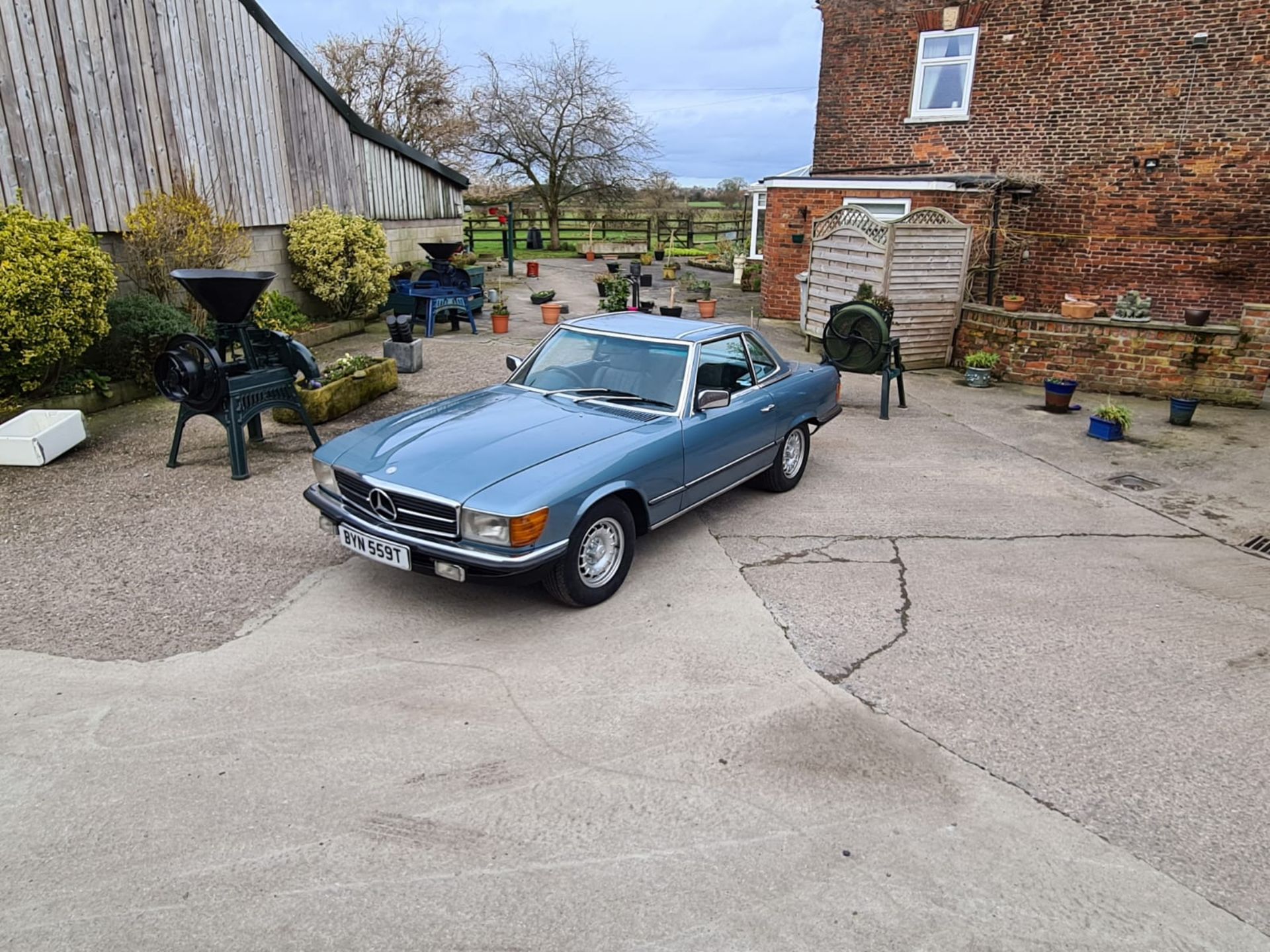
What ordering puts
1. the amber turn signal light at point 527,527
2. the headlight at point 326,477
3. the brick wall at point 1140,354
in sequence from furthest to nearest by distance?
the brick wall at point 1140,354, the headlight at point 326,477, the amber turn signal light at point 527,527

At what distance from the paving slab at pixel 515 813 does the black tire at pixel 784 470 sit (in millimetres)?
2451

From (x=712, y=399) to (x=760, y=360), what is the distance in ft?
4.53

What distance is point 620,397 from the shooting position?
215 inches

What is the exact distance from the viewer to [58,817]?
3.03 metres

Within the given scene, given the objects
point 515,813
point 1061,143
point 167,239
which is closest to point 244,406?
point 167,239

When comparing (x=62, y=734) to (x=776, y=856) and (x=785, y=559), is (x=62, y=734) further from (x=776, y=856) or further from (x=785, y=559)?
(x=785, y=559)

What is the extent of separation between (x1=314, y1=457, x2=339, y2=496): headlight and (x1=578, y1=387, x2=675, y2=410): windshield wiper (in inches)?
64.8

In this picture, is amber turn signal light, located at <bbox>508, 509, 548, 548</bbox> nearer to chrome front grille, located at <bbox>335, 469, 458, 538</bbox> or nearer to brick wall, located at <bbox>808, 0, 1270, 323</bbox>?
chrome front grille, located at <bbox>335, 469, 458, 538</bbox>

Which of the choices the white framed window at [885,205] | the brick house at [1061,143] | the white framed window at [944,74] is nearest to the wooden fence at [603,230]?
the brick house at [1061,143]

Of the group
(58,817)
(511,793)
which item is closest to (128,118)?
(58,817)

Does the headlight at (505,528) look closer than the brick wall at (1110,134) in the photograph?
Yes

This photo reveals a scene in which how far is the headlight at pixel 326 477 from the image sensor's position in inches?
189

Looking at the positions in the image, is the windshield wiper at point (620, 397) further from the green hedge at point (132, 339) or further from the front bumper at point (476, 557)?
the green hedge at point (132, 339)

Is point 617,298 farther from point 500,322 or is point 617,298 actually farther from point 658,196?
point 658,196
